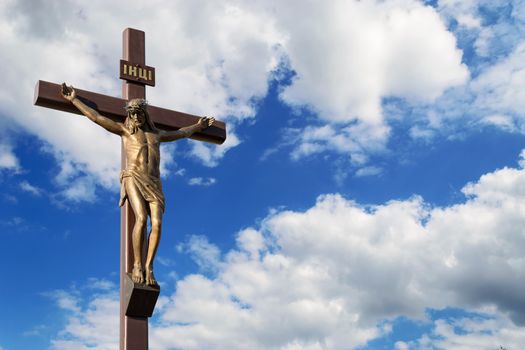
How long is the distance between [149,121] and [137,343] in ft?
8.66

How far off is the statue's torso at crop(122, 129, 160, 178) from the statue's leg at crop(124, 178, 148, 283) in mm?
230

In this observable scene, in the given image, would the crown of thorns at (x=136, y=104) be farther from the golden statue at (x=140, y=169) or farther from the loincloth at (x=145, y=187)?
the loincloth at (x=145, y=187)

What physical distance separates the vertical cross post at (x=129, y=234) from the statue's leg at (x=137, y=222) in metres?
0.15

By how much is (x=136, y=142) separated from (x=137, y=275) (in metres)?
1.60

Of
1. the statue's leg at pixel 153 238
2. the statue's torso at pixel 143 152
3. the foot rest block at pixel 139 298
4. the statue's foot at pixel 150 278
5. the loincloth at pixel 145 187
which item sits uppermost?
the statue's torso at pixel 143 152

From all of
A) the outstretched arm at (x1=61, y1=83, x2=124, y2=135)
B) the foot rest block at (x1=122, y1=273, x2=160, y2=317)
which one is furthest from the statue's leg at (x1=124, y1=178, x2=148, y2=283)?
the outstretched arm at (x1=61, y1=83, x2=124, y2=135)

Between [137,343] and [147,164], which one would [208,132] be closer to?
[147,164]

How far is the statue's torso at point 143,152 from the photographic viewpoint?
794 cm

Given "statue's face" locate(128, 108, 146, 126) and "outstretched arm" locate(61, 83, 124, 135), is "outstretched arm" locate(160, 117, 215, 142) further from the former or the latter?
"outstretched arm" locate(61, 83, 124, 135)

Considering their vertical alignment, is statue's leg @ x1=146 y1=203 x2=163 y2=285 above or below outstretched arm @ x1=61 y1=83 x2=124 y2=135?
below

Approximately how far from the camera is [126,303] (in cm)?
741

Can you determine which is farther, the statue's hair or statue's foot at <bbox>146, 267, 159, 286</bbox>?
the statue's hair

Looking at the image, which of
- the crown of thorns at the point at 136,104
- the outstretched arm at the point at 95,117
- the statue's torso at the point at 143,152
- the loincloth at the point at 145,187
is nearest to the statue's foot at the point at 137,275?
the loincloth at the point at 145,187

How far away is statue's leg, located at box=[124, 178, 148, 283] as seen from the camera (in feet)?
24.7
